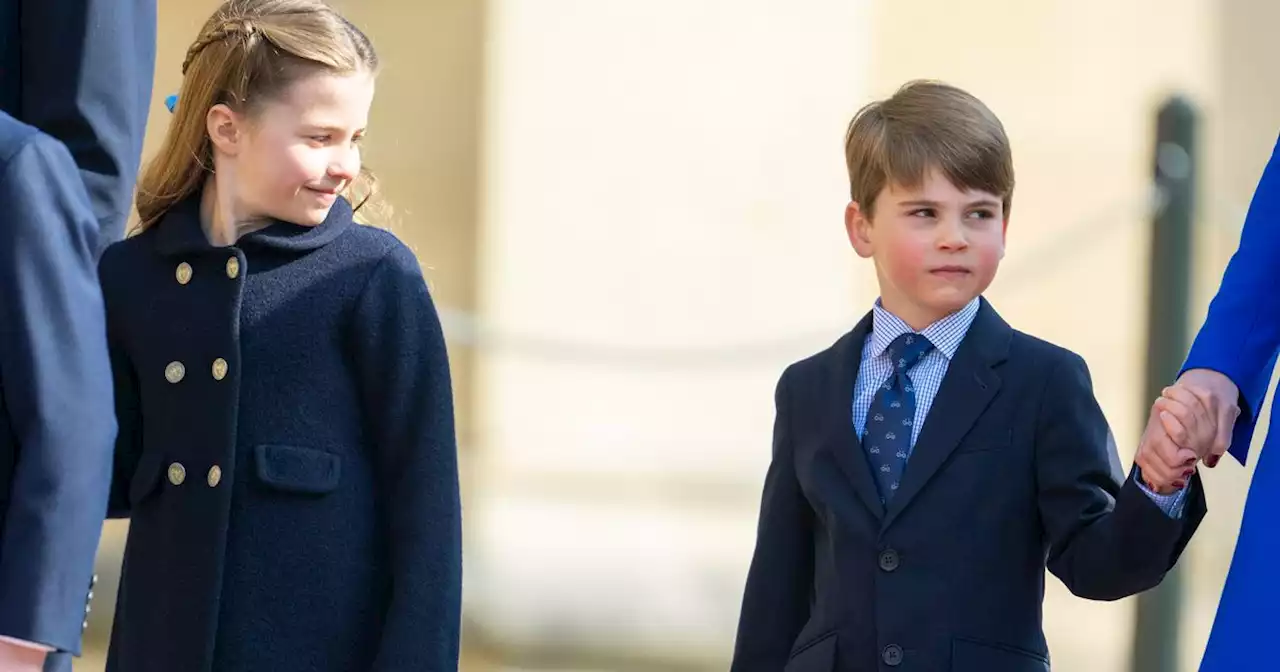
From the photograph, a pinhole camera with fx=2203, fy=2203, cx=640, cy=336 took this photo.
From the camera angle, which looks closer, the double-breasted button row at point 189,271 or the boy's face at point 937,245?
the double-breasted button row at point 189,271

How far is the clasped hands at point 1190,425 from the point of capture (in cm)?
230

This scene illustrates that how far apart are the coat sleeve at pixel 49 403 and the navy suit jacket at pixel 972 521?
0.88m

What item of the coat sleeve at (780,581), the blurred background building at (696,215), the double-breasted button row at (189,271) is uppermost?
the blurred background building at (696,215)

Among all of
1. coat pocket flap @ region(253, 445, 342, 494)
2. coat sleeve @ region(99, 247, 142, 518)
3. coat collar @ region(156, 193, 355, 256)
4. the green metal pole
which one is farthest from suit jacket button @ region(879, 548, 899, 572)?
the green metal pole

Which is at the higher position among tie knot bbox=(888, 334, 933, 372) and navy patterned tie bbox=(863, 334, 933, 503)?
tie knot bbox=(888, 334, 933, 372)

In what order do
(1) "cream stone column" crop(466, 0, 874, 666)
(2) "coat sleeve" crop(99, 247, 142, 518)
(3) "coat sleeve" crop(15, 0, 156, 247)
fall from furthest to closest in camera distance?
(1) "cream stone column" crop(466, 0, 874, 666) < (3) "coat sleeve" crop(15, 0, 156, 247) < (2) "coat sleeve" crop(99, 247, 142, 518)

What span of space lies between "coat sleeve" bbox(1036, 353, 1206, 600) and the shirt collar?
14 centimetres

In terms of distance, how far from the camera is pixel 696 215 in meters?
6.75

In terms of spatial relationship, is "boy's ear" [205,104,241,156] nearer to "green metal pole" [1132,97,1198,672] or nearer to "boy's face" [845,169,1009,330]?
"boy's face" [845,169,1009,330]

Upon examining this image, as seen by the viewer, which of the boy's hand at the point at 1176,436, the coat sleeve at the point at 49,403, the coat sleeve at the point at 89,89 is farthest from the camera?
the coat sleeve at the point at 89,89

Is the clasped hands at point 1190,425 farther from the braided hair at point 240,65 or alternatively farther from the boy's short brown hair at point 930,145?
the braided hair at point 240,65

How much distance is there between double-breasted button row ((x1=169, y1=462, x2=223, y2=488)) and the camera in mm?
2482

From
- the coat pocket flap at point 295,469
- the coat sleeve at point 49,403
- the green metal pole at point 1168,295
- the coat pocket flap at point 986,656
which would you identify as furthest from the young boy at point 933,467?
the green metal pole at point 1168,295

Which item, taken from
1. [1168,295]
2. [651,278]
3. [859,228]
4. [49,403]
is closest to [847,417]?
[859,228]
